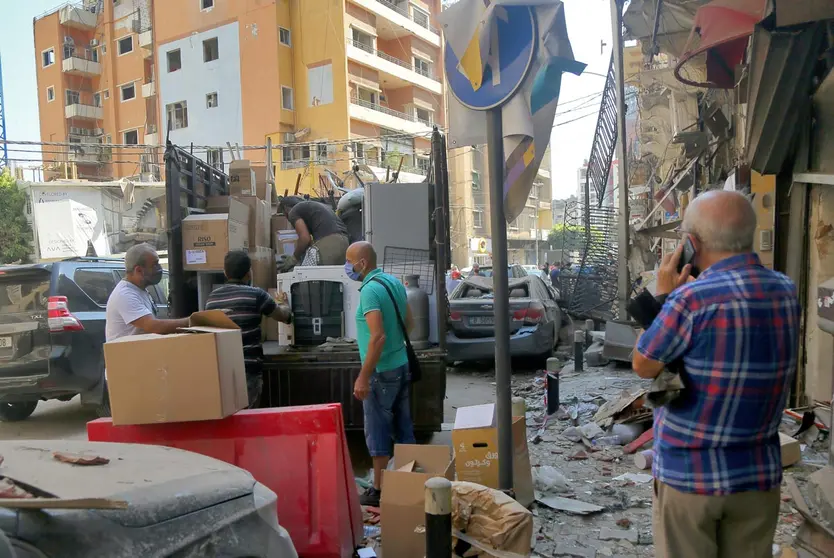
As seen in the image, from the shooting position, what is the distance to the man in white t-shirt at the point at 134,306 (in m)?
4.27

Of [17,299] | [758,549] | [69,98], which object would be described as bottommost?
[758,549]

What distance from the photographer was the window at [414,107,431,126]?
37.7 meters

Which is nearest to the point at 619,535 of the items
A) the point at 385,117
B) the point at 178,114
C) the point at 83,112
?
the point at 385,117

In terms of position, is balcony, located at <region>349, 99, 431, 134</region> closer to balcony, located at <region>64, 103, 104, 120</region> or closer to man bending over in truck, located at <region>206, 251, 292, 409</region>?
balcony, located at <region>64, 103, 104, 120</region>

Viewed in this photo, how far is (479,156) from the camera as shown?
145 ft

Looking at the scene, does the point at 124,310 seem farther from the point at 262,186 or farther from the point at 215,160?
the point at 215,160

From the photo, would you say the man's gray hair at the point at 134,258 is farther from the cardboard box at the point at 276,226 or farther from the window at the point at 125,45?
the window at the point at 125,45

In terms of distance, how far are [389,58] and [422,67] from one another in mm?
3377

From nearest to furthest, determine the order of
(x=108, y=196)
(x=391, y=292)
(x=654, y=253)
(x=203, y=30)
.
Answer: (x=391, y=292)
(x=654, y=253)
(x=108, y=196)
(x=203, y=30)

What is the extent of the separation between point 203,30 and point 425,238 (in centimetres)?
3276

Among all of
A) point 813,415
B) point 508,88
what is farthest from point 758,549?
point 813,415

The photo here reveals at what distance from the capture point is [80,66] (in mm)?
39594

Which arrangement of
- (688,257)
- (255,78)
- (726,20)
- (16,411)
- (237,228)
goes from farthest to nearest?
(255,78) < (16,411) < (237,228) < (726,20) < (688,257)

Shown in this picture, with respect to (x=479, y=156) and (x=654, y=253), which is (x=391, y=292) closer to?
(x=654, y=253)
